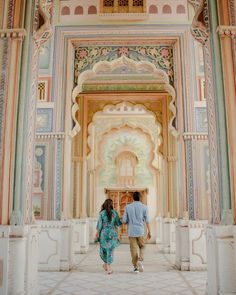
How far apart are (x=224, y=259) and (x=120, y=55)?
5.05 meters

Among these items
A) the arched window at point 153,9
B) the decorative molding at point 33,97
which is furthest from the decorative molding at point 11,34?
the arched window at point 153,9

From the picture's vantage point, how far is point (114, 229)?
20.9ft

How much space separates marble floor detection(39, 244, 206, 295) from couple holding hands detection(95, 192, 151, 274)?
0.98 feet

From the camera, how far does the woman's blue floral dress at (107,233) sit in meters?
6.32

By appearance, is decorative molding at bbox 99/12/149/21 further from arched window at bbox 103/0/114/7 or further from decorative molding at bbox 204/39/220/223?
decorative molding at bbox 204/39/220/223

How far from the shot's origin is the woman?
6320 mm

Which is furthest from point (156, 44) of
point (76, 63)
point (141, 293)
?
point (141, 293)

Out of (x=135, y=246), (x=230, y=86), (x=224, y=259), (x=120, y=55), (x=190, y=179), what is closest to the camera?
(x=224, y=259)

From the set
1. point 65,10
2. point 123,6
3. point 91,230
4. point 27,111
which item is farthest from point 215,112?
point 91,230

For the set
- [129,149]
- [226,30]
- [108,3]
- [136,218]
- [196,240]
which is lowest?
[196,240]

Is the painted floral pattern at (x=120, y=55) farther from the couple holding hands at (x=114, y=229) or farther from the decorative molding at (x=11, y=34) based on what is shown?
the decorative molding at (x=11, y=34)

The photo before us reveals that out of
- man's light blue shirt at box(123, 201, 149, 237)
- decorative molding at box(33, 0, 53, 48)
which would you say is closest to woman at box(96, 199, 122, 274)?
man's light blue shirt at box(123, 201, 149, 237)

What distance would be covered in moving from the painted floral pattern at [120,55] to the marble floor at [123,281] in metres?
3.65

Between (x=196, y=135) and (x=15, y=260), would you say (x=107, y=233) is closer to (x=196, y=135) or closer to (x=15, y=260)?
(x=196, y=135)
